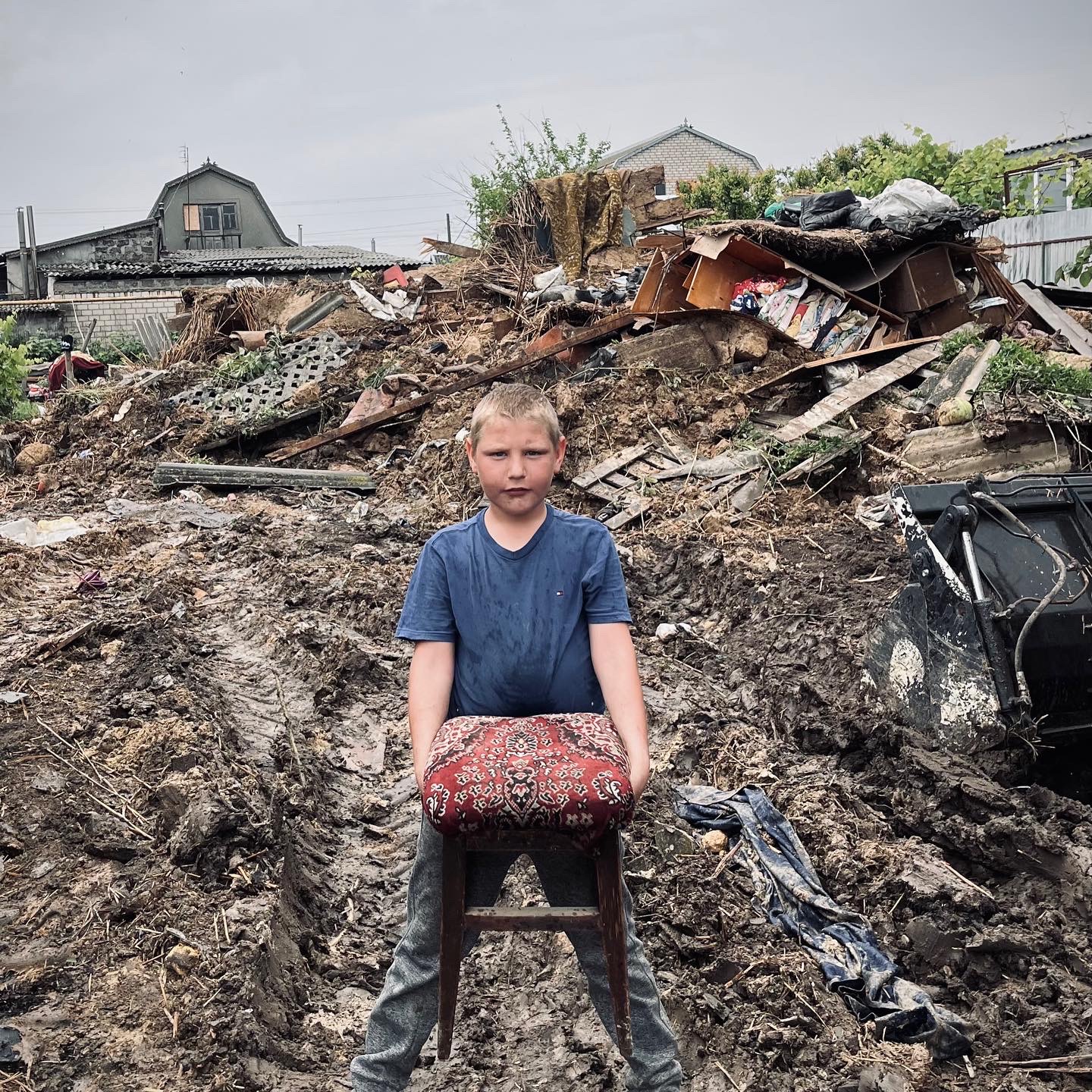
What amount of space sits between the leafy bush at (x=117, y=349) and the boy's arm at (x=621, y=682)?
2693 centimetres

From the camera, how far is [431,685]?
2461 mm

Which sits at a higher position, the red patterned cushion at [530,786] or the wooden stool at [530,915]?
the red patterned cushion at [530,786]

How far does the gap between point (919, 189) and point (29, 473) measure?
12.6 meters

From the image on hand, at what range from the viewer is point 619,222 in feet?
58.0

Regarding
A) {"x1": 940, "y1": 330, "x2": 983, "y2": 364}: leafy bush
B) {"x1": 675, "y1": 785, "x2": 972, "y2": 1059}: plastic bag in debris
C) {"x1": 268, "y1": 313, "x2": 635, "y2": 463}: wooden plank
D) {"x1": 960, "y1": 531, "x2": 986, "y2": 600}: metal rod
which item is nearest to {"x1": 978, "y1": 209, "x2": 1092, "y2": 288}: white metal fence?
{"x1": 940, "y1": 330, "x2": 983, "y2": 364}: leafy bush

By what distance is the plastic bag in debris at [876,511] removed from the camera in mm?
8609

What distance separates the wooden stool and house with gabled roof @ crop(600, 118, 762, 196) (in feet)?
168

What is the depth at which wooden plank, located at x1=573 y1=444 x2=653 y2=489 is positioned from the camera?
10578 mm

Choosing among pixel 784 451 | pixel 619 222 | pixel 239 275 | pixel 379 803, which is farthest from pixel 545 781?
pixel 239 275

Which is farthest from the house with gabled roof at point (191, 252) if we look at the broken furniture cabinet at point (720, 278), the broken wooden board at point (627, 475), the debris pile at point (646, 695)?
the broken wooden board at point (627, 475)

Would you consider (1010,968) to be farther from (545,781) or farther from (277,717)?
(277,717)

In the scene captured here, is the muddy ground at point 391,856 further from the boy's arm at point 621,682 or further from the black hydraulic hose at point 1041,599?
the boy's arm at point 621,682

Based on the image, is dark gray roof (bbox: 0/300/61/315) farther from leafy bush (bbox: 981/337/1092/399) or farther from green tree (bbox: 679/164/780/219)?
leafy bush (bbox: 981/337/1092/399)

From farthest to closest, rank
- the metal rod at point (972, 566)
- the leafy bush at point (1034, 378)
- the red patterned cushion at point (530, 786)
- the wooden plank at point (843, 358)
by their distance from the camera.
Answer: the wooden plank at point (843, 358)
the leafy bush at point (1034, 378)
the metal rod at point (972, 566)
the red patterned cushion at point (530, 786)
